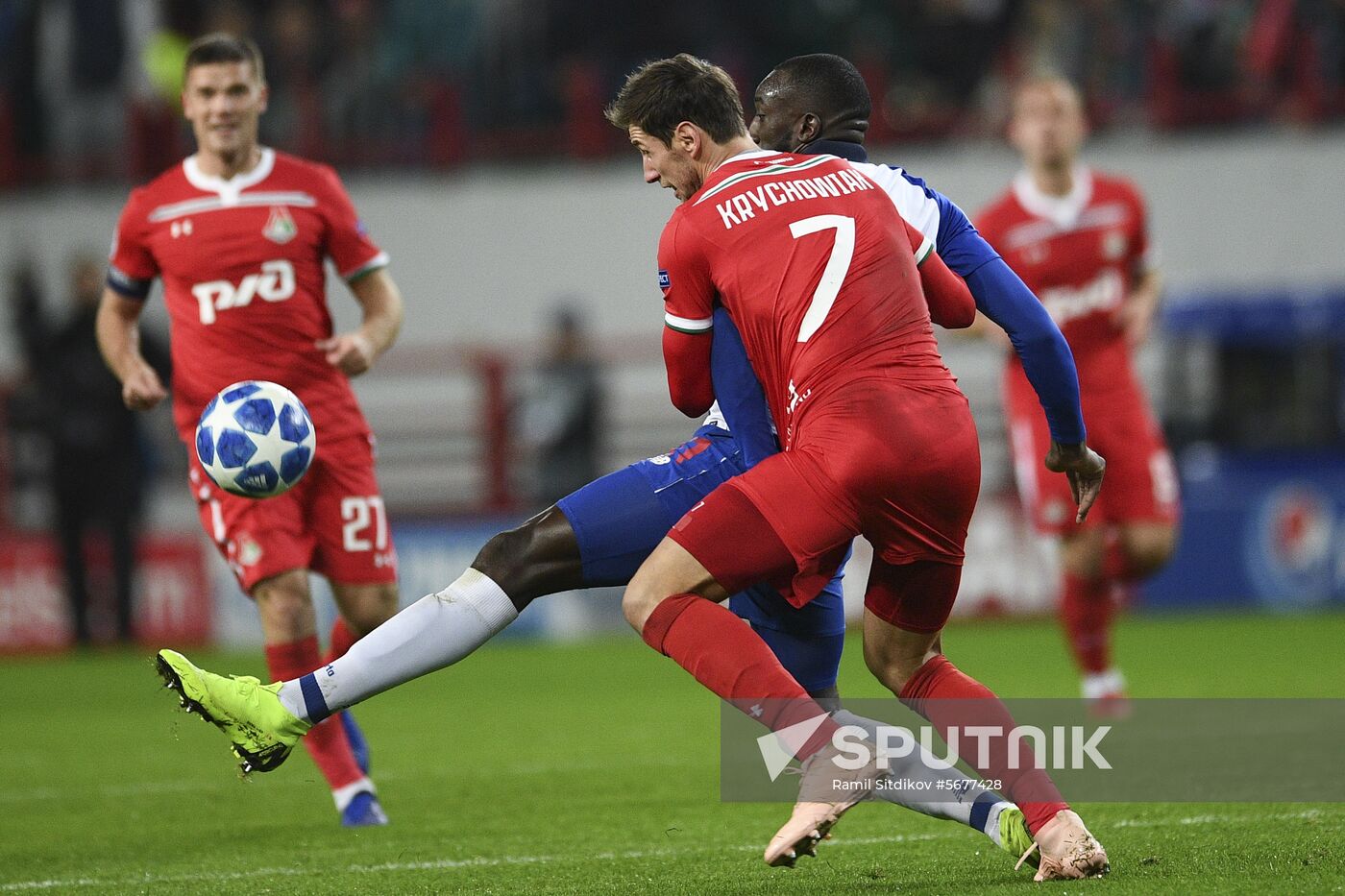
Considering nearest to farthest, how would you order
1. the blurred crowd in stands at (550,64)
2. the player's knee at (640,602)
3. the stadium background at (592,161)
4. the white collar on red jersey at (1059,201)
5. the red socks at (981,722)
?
1. the player's knee at (640,602)
2. the red socks at (981,722)
3. the white collar on red jersey at (1059,201)
4. the stadium background at (592,161)
5. the blurred crowd in stands at (550,64)

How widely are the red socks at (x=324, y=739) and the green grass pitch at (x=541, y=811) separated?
0.18m

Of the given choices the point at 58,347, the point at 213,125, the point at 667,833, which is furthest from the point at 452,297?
the point at 667,833

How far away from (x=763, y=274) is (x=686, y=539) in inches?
25.8

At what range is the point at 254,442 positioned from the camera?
5848mm

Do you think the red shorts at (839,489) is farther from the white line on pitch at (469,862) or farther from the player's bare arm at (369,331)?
the player's bare arm at (369,331)

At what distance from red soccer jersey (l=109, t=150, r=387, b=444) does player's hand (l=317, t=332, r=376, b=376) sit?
0.40 feet

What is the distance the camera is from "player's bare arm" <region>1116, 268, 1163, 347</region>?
8969 millimetres

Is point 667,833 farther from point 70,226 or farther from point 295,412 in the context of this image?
point 70,226

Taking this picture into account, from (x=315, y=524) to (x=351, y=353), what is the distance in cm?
61

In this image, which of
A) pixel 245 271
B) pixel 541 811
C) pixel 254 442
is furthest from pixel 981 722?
pixel 245 271

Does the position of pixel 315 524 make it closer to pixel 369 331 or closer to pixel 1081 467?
pixel 369 331

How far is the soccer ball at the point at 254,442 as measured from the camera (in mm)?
5844

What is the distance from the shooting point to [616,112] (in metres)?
4.84

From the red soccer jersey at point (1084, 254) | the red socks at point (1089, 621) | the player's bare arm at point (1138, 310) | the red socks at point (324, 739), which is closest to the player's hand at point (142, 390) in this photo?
the red socks at point (324, 739)
